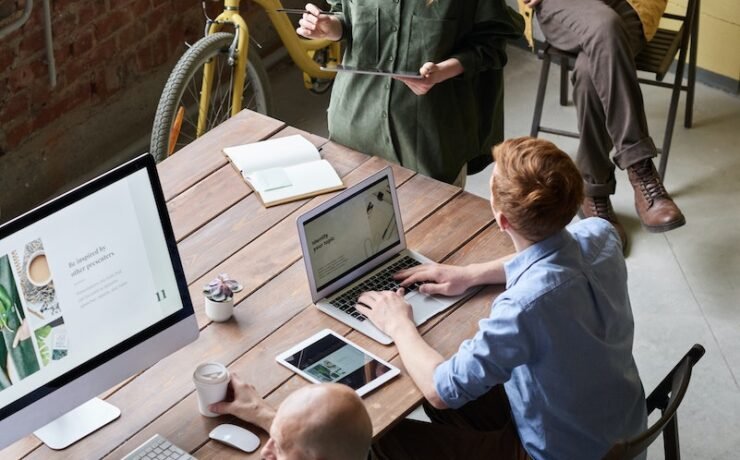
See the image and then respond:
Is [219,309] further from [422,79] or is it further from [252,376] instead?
[422,79]

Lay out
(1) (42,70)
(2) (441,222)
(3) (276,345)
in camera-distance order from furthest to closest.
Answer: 1. (1) (42,70)
2. (2) (441,222)
3. (3) (276,345)

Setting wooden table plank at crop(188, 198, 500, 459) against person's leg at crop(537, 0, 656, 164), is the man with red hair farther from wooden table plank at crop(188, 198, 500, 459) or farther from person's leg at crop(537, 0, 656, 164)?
person's leg at crop(537, 0, 656, 164)

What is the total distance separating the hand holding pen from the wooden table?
0.91 feet

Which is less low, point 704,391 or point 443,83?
point 443,83

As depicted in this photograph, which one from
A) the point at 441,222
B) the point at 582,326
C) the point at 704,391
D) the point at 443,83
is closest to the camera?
the point at 582,326

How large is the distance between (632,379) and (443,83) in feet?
3.40

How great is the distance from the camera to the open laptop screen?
96.6 inches

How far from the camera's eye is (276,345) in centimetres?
238

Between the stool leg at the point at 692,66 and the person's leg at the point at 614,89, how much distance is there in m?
0.33

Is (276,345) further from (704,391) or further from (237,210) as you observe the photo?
(704,391)

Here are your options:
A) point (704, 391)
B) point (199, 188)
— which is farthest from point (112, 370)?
point (704, 391)

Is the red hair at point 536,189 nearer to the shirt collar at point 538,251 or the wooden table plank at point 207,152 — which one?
the shirt collar at point 538,251

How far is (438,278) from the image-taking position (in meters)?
2.53

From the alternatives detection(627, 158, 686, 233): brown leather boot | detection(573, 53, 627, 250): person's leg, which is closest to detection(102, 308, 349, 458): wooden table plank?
detection(573, 53, 627, 250): person's leg
